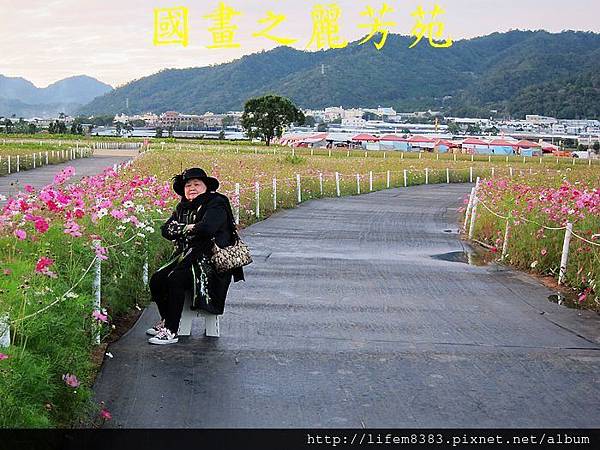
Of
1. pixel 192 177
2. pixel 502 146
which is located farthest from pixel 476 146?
pixel 192 177

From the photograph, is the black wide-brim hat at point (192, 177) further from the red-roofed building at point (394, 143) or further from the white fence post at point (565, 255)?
the red-roofed building at point (394, 143)

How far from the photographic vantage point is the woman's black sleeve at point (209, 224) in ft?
24.7

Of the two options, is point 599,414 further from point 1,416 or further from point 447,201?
point 447,201

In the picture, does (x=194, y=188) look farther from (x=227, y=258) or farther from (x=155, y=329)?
(x=155, y=329)

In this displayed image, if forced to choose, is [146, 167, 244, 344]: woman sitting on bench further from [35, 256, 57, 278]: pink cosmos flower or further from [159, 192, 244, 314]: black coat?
[35, 256, 57, 278]: pink cosmos flower

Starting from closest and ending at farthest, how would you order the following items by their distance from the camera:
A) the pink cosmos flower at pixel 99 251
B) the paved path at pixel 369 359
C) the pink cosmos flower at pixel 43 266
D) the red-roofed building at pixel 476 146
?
the pink cosmos flower at pixel 43 266 → the paved path at pixel 369 359 → the pink cosmos flower at pixel 99 251 → the red-roofed building at pixel 476 146

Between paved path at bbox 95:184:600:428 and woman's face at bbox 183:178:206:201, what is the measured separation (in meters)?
1.36

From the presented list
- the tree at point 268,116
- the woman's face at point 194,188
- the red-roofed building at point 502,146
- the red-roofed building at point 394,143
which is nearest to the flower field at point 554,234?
the woman's face at point 194,188

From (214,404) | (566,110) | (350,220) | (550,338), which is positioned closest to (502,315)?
(550,338)

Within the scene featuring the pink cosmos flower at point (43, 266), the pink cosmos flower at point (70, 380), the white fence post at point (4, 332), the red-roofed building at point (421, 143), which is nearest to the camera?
the white fence post at point (4, 332)

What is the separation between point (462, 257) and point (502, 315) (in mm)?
6032

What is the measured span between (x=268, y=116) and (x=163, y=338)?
10918cm

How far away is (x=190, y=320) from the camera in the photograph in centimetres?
798

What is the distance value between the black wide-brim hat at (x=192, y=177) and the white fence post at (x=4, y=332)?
298cm
